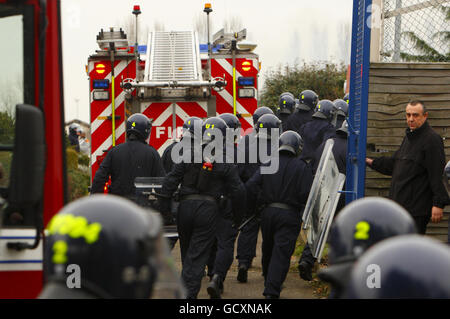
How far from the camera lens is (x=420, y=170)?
22.0 ft

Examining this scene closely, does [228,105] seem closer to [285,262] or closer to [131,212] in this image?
[285,262]

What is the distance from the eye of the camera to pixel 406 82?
7.60m

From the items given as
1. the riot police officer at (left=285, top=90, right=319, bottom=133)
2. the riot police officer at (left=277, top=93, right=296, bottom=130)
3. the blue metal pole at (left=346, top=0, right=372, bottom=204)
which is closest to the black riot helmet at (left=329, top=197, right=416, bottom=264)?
the blue metal pole at (left=346, top=0, right=372, bottom=204)

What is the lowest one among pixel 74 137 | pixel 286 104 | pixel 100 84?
pixel 74 137

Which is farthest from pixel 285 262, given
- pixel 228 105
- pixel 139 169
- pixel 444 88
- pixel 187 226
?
pixel 228 105

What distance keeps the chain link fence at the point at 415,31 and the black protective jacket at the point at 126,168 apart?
273cm

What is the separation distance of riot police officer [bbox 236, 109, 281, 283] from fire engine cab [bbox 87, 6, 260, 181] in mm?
1645

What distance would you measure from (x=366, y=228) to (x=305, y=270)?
561 centimetres

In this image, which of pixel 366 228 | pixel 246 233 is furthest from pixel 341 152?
pixel 366 228

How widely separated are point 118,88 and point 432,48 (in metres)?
4.59

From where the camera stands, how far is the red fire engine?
3.60 m

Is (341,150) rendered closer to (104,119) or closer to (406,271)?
(104,119)
